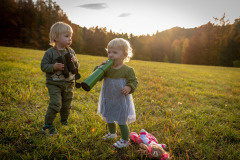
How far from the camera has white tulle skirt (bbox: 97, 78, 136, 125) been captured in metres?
2.35

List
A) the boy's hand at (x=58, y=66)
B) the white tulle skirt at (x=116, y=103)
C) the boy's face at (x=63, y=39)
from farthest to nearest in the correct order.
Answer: the boy's face at (x=63, y=39) < the boy's hand at (x=58, y=66) < the white tulle skirt at (x=116, y=103)

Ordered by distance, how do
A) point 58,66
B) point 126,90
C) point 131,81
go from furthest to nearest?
point 58,66 → point 131,81 → point 126,90

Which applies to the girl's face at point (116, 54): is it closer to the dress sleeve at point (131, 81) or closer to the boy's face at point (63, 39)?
the dress sleeve at point (131, 81)

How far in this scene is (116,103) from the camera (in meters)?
2.38

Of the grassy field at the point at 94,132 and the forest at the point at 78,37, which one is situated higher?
the forest at the point at 78,37

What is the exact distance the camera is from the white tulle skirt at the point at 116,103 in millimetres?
2354

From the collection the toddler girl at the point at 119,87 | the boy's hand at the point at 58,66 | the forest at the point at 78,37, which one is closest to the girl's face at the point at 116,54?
the toddler girl at the point at 119,87

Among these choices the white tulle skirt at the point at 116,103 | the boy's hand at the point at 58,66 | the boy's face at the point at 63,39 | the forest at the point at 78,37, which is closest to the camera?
the white tulle skirt at the point at 116,103

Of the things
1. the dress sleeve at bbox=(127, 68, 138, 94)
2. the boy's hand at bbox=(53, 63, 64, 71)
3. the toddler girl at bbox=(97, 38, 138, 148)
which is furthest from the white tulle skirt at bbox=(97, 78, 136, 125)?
the boy's hand at bbox=(53, 63, 64, 71)

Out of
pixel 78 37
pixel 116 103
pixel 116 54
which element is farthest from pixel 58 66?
pixel 78 37

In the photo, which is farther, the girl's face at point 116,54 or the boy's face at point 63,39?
the boy's face at point 63,39

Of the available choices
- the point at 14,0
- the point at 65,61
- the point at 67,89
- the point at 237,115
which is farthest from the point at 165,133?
the point at 14,0

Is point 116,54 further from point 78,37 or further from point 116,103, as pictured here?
point 78,37

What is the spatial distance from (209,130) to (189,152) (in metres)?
0.98
